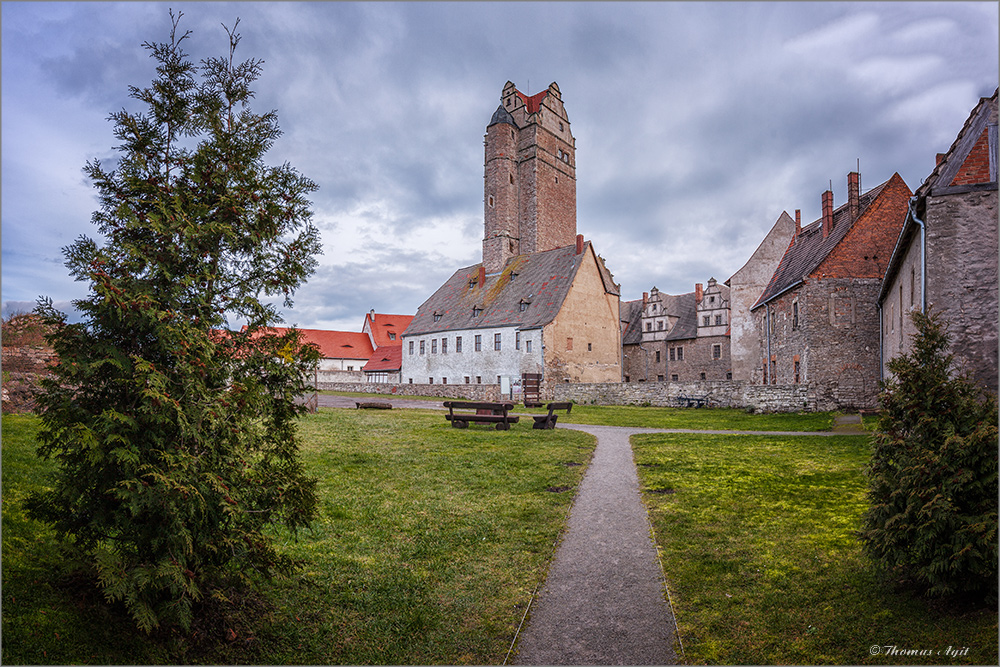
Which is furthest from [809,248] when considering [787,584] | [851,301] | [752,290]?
[787,584]

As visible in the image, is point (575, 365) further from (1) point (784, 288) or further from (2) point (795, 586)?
(2) point (795, 586)

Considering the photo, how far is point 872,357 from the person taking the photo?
2334 centimetres

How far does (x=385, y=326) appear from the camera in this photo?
241ft

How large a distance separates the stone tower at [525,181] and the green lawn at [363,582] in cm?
4130

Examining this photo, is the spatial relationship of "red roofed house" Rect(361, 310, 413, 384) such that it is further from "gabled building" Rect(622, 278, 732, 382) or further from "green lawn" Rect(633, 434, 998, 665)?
"green lawn" Rect(633, 434, 998, 665)

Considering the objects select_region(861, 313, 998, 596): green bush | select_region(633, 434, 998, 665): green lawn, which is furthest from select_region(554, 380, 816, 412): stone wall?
select_region(861, 313, 998, 596): green bush

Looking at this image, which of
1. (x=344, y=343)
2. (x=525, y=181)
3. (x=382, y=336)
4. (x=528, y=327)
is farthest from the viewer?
(x=382, y=336)

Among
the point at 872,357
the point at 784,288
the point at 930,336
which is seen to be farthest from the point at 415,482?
the point at 784,288

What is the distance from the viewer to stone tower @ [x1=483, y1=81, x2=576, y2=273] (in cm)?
5062

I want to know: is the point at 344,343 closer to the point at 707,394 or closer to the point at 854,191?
the point at 707,394

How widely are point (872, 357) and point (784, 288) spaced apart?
5.23m

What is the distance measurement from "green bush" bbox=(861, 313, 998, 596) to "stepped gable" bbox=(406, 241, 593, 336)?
109 ft

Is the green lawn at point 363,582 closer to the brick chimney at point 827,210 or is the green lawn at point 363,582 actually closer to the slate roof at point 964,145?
the slate roof at point 964,145

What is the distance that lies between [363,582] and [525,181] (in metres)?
49.2
